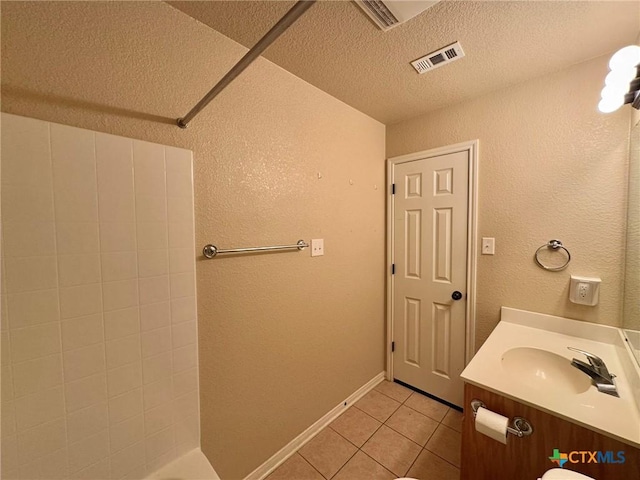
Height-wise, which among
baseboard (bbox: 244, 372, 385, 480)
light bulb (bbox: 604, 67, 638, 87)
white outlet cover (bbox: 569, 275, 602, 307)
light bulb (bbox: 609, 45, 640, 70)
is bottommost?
baseboard (bbox: 244, 372, 385, 480)

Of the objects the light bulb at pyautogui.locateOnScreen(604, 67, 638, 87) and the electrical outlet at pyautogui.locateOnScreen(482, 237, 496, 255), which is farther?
the electrical outlet at pyautogui.locateOnScreen(482, 237, 496, 255)

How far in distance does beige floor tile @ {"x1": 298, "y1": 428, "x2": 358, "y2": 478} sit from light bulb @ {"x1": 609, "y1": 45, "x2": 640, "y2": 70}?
2374 millimetres

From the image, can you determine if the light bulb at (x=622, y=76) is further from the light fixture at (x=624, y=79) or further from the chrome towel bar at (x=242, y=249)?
the chrome towel bar at (x=242, y=249)

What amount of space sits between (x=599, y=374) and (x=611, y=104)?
3.91 ft

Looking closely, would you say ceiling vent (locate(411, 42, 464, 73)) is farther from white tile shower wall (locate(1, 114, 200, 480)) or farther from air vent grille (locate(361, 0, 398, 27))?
white tile shower wall (locate(1, 114, 200, 480))

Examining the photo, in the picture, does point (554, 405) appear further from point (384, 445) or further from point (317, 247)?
point (317, 247)

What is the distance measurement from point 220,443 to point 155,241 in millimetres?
1037

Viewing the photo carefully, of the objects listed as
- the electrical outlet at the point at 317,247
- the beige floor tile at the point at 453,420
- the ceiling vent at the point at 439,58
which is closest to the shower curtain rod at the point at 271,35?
the electrical outlet at the point at 317,247

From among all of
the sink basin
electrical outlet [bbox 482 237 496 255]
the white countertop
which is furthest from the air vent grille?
the sink basin

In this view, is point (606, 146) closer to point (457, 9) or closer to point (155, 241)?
point (457, 9)

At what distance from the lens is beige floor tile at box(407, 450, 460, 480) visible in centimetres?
134

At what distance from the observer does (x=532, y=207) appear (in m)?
1.49

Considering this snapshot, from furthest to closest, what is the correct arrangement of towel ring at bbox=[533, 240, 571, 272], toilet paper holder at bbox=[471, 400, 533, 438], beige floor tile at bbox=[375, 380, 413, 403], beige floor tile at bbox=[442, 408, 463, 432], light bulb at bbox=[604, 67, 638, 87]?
beige floor tile at bbox=[375, 380, 413, 403] < beige floor tile at bbox=[442, 408, 463, 432] < towel ring at bbox=[533, 240, 571, 272] < light bulb at bbox=[604, 67, 638, 87] < toilet paper holder at bbox=[471, 400, 533, 438]

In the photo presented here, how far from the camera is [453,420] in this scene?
173cm
